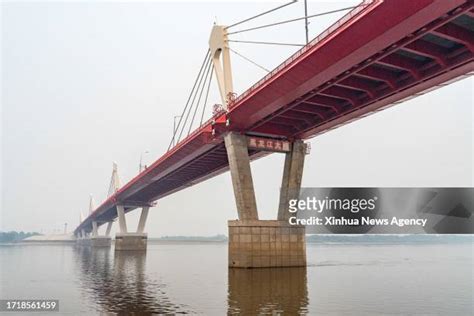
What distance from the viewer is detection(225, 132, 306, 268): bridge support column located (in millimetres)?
41625

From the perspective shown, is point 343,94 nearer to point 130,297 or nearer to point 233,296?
point 233,296

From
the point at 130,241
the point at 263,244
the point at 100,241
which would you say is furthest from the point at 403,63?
the point at 100,241

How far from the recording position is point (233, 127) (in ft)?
149

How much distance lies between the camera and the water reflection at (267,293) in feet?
67.0

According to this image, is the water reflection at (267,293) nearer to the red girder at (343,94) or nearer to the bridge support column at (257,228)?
the bridge support column at (257,228)

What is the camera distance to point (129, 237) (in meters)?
104

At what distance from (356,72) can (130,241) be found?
84.6 meters

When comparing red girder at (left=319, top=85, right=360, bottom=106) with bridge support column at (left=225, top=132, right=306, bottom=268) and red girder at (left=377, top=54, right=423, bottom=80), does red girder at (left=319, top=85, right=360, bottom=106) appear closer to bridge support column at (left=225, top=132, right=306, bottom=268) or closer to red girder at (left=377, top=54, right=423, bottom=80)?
red girder at (left=377, top=54, right=423, bottom=80)

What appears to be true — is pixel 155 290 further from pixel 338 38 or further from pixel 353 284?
pixel 338 38

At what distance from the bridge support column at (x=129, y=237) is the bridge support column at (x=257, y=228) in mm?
65863

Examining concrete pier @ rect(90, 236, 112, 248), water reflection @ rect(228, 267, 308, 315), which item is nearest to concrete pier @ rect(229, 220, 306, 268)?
water reflection @ rect(228, 267, 308, 315)

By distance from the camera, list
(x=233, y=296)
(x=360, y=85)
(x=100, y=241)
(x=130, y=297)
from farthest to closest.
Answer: (x=100, y=241)
(x=360, y=85)
(x=130, y=297)
(x=233, y=296)

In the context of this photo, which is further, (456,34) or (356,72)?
(356,72)

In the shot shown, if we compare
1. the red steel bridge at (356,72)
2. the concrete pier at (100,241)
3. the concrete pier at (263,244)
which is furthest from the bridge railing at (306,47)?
the concrete pier at (100,241)
